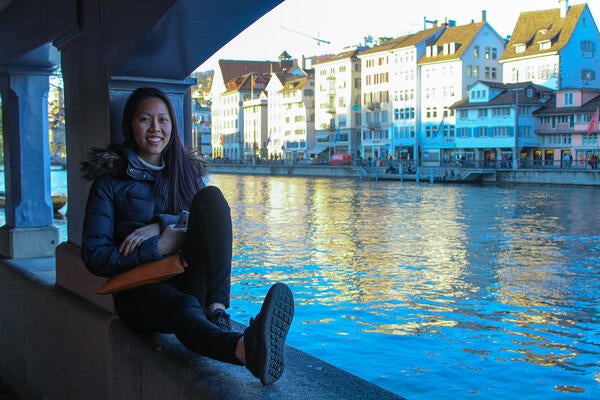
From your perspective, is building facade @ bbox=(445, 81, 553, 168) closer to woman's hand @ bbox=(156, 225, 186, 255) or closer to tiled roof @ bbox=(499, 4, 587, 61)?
tiled roof @ bbox=(499, 4, 587, 61)

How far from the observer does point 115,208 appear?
8.80ft

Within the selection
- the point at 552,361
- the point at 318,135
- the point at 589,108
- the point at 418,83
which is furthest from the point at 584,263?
→ the point at 318,135

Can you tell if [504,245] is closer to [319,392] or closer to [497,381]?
[497,381]

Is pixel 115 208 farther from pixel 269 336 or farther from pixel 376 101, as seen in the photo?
pixel 376 101

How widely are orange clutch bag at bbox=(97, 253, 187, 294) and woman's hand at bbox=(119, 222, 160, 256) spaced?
0.23 ft

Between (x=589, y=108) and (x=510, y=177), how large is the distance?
8738 mm

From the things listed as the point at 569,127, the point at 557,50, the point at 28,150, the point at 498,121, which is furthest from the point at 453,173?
the point at 28,150

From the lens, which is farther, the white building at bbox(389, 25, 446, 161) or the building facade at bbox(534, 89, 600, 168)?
the white building at bbox(389, 25, 446, 161)

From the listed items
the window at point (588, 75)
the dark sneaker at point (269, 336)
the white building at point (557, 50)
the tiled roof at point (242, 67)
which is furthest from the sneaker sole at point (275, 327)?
the tiled roof at point (242, 67)

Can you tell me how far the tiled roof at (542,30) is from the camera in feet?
188

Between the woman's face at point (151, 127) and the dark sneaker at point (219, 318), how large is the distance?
639mm

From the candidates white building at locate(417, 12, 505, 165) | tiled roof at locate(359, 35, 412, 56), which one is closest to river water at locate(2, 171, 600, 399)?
white building at locate(417, 12, 505, 165)

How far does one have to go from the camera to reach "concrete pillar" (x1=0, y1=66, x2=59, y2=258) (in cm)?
511

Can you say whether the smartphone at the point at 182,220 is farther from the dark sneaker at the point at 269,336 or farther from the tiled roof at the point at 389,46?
the tiled roof at the point at 389,46
